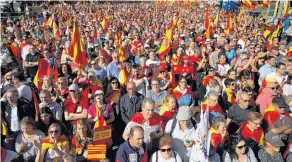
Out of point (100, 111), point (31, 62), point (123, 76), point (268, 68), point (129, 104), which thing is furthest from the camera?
point (31, 62)

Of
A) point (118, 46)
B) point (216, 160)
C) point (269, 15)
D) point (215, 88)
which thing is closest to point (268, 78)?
point (215, 88)

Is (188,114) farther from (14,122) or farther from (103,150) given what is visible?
Result: (14,122)

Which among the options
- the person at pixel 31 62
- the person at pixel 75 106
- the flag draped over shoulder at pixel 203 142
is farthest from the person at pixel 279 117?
the person at pixel 31 62

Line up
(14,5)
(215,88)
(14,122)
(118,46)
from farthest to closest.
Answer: (14,5) < (118,46) < (215,88) < (14,122)

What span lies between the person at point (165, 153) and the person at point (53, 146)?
102 centimetres

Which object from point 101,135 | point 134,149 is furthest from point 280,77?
point 101,135

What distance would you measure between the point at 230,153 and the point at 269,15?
63.3 feet

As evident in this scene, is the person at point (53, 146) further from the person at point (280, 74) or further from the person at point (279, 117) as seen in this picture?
the person at point (280, 74)

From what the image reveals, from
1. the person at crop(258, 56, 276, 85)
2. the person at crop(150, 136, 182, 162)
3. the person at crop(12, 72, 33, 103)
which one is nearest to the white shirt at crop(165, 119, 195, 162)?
the person at crop(150, 136, 182, 162)

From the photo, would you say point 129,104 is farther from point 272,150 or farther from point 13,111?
point 272,150

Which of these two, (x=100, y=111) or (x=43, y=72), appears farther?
(x=43, y=72)

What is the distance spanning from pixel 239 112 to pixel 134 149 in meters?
1.81

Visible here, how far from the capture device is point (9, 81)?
551cm

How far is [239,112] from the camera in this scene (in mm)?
4727
